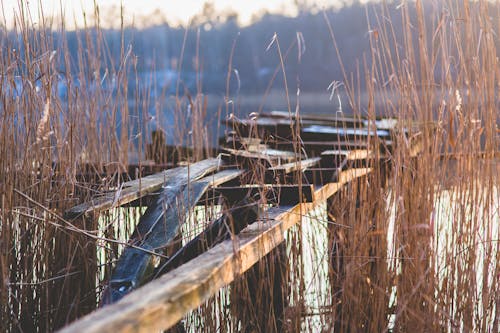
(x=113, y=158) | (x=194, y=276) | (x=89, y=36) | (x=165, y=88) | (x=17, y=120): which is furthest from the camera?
(x=165, y=88)

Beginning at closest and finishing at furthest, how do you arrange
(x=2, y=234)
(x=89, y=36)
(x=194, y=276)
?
(x=194, y=276) < (x=2, y=234) < (x=89, y=36)

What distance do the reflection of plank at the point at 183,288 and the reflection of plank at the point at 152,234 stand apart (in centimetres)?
29

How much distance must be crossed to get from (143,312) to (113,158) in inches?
71.1

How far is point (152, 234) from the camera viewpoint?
→ 7.12 feet

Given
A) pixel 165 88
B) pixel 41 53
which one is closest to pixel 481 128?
pixel 41 53

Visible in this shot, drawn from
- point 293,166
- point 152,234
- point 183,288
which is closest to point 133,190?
point 152,234

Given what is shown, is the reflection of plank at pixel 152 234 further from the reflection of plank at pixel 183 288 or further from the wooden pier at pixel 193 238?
the reflection of plank at pixel 183 288

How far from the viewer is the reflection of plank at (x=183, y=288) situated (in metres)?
1.09

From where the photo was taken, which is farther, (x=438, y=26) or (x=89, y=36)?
(x=89, y=36)

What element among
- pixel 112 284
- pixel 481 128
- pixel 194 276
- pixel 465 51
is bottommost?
pixel 112 284

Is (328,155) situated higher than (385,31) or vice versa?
(385,31)

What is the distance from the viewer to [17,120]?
2369mm

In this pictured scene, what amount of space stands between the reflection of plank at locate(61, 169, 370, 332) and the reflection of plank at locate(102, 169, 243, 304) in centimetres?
29

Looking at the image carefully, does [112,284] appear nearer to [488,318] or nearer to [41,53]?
[41,53]
